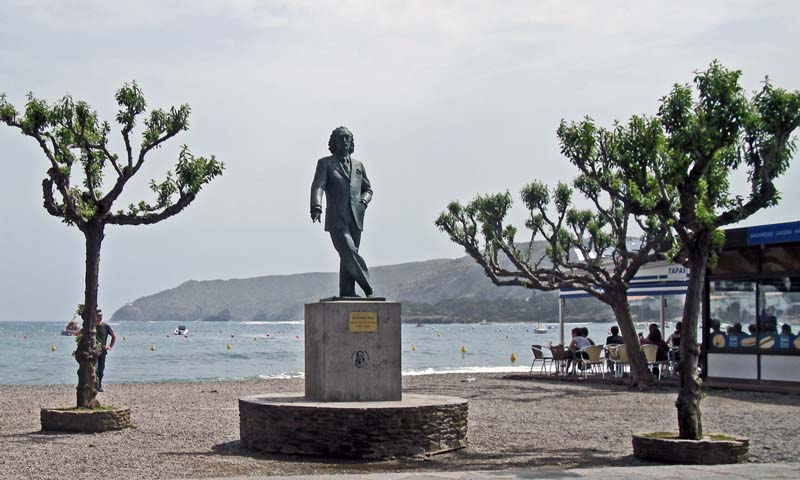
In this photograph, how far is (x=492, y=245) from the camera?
25.3m

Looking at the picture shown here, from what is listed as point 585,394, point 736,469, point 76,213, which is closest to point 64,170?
point 76,213

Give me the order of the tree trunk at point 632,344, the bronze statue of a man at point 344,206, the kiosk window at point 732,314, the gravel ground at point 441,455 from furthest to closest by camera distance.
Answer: the tree trunk at point 632,344 < the kiosk window at point 732,314 < the bronze statue of a man at point 344,206 < the gravel ground at point 441,455

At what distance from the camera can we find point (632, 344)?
21094 millimetres

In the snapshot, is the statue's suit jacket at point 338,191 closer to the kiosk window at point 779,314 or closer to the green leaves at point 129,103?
the green leaves at point 129,103

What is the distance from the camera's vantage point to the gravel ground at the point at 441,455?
972 cm

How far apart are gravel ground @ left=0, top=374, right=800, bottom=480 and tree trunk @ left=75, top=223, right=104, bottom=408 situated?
0.76 meters

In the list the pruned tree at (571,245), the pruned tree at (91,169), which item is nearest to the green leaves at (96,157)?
the pruned tree at (91,169)

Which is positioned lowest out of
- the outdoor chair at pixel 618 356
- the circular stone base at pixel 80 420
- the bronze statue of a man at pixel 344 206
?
the circular stone base at pixel 80 420

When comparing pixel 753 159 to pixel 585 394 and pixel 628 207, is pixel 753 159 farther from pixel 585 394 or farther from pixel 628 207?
pixel 585 394

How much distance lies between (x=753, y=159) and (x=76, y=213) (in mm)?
8413

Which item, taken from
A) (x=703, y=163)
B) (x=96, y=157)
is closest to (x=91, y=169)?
(x=96, y=157)

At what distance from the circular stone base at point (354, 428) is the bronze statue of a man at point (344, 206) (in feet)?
6.17

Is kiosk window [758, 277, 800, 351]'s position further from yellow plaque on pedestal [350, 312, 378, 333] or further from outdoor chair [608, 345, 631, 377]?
yellow plaque on pedestal [350, 312, 378, 333]

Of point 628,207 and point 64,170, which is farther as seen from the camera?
point 64,170
